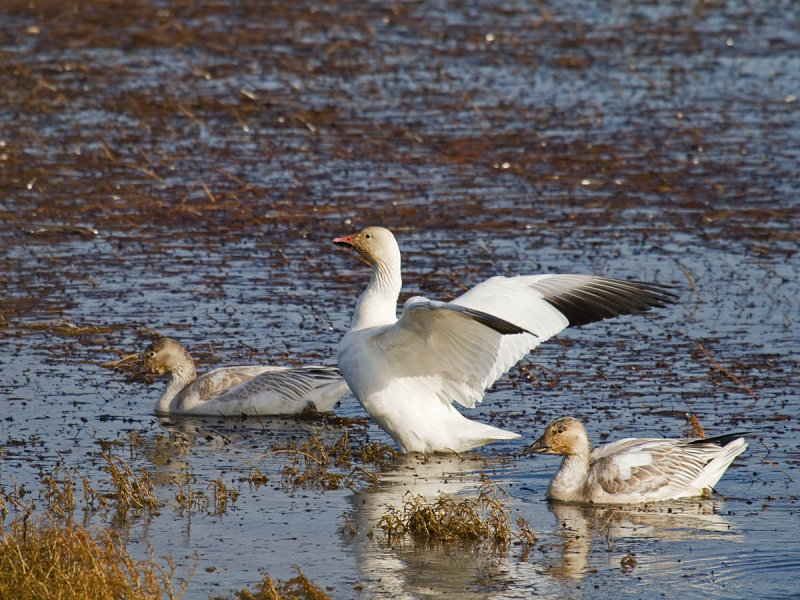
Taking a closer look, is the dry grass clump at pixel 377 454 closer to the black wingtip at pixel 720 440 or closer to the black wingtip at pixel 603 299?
the black wingtip at pixel 603 299

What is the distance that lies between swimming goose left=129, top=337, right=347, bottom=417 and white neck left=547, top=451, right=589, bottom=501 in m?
2.30

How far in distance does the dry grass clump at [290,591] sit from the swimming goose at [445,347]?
7.72 ft

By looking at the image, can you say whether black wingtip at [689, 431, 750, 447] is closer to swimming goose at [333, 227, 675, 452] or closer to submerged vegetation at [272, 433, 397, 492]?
swimming goose at [333, 227, 675, 452]

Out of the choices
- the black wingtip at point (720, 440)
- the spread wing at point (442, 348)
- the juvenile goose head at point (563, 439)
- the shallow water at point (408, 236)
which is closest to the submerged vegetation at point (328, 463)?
the shallow water at point (408, 236)

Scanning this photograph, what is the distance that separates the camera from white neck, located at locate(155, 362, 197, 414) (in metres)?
10.2

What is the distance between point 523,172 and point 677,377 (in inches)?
284

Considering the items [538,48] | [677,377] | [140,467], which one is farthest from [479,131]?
[140,467]

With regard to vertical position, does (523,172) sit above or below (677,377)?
above

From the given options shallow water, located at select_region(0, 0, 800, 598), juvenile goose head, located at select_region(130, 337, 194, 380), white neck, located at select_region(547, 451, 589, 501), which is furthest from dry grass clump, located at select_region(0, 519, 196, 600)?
juvenile goose head, located at select_region(130, 337, 194, 380)

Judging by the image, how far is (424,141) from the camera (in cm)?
1830

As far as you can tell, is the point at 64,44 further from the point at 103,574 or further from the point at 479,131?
the point at 103,574

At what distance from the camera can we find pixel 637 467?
8.07 m

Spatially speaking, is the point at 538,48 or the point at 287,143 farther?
the point at 538,48

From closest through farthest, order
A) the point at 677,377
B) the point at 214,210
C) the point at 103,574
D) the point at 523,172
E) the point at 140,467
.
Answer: the point at 103,574 < the point at 140,467 < the point at 677,377 < the point at 214,210 < the point at 523,172
